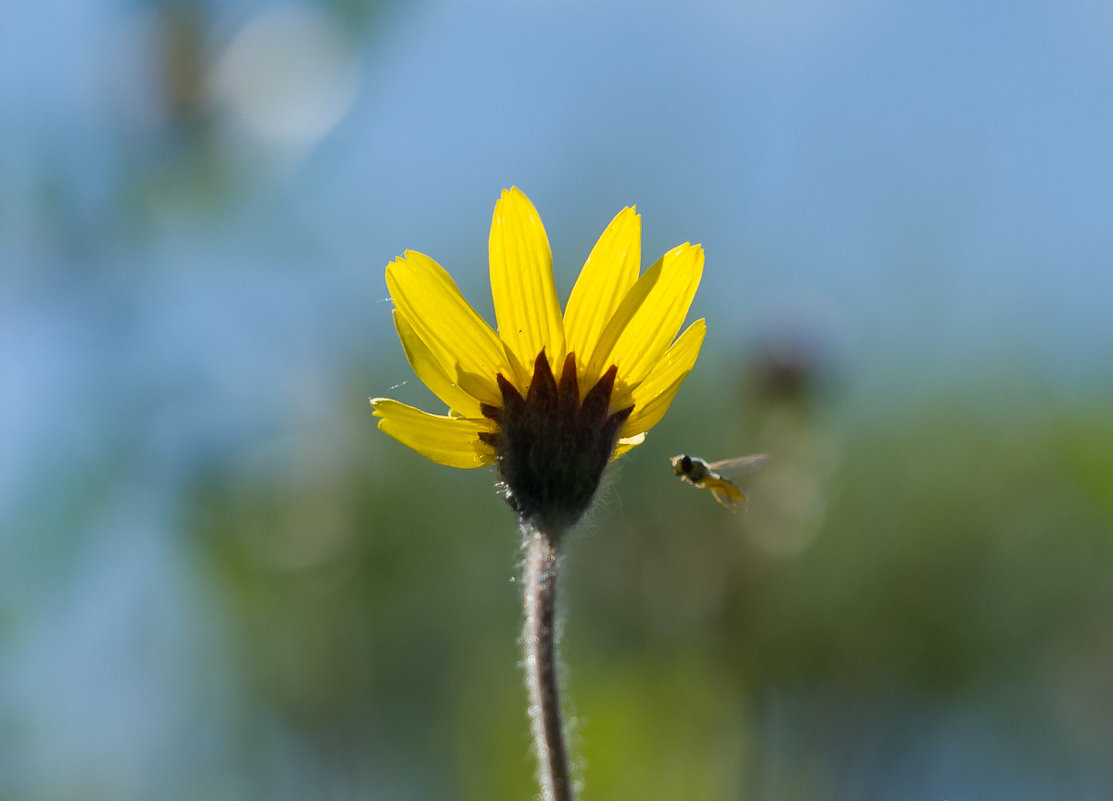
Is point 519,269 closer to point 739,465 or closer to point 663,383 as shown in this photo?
point 663,383

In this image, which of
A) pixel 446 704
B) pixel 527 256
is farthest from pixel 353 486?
pixel 527 256

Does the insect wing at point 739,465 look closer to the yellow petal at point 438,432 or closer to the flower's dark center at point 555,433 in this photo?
the flower's dark center at point 555,433

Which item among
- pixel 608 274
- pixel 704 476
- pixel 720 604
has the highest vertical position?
pixel 608 274

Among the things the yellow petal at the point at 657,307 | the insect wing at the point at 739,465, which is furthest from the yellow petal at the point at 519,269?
the insect wing at the point at 739,465

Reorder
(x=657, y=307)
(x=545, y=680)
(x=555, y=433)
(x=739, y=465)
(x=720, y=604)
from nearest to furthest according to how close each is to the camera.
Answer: (x=545, y=680) → (x=657, y=307) → (x=555, y=433) → (x=739, y=465) → (x=720, y=604)

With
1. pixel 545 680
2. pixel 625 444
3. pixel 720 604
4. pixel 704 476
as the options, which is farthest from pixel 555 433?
pixel 720 604

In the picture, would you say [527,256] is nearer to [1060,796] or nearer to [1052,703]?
[1060,796]

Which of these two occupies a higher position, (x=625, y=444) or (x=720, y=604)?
(x=625, y=444)
